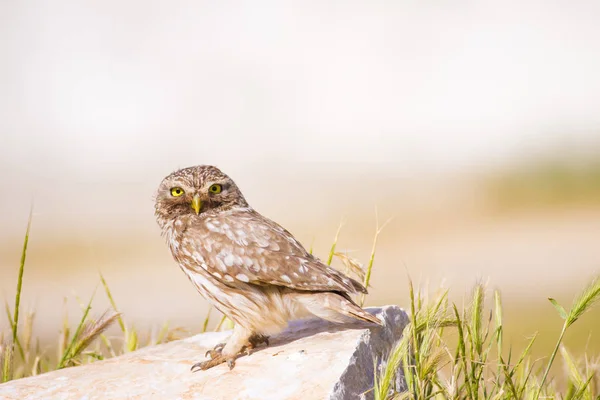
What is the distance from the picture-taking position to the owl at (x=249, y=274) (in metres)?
4.40

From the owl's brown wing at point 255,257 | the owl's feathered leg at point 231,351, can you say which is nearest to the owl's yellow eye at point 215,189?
the owl's brown wing at point 255,257

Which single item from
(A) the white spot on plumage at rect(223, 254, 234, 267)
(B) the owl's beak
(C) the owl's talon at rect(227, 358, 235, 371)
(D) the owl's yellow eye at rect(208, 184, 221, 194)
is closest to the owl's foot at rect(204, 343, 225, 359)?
(C) the owl's talon at rect(227, 358, 235, 371)

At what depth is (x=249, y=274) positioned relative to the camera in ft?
14.6

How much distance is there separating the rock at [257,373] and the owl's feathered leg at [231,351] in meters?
0.05

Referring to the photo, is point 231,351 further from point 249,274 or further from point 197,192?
point 197,192

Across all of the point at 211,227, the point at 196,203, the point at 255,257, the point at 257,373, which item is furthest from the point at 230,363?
the point at 196,203

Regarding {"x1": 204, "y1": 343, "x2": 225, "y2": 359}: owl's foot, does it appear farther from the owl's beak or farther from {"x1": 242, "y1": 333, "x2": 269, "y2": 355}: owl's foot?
the owl's beak

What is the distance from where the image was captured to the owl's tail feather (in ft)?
14.0

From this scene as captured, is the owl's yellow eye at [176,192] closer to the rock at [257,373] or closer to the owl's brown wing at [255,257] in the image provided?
the owl's brown wing at [255,257]

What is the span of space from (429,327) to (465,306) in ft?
0.79

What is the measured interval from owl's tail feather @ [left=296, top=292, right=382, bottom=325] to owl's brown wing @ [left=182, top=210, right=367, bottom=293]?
0.05 metres

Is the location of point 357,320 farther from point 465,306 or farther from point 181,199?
point 181,199

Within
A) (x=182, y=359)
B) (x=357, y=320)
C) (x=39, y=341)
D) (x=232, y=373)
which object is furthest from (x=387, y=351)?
(x=39, y=341)

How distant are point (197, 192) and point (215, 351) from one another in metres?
1.03
